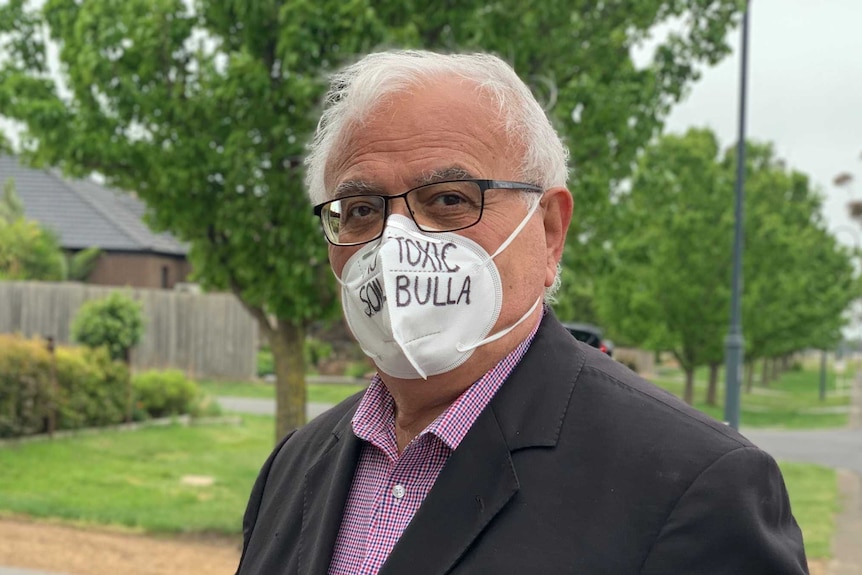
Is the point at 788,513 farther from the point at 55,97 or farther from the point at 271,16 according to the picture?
the point at 55,97

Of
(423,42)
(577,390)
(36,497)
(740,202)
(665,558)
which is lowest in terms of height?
(36,497)

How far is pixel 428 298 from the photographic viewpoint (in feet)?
6.18

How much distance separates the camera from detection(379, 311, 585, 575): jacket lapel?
1.65 meters

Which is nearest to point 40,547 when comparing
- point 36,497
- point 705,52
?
point 36,497

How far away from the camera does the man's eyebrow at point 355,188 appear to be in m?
1.93

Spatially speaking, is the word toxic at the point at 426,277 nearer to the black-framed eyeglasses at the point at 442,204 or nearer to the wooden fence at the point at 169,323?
the black-framed eyeglasses at the point at 442,204

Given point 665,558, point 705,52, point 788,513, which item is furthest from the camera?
point 705,52

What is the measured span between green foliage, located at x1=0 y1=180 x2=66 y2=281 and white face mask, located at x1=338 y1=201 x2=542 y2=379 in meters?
24.1

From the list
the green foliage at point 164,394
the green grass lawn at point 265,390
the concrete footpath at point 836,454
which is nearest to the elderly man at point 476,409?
the concrete footpath at point 836,454

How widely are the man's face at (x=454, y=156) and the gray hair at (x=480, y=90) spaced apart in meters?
0.02

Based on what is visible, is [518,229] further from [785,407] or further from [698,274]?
[785,407]

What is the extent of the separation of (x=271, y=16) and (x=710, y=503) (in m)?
6.75

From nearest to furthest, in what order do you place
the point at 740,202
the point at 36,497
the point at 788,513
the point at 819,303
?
the point at 788,513 → the point at 36,497 → the point at 740,202 → the point at 819,303

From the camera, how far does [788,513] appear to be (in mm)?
1625
